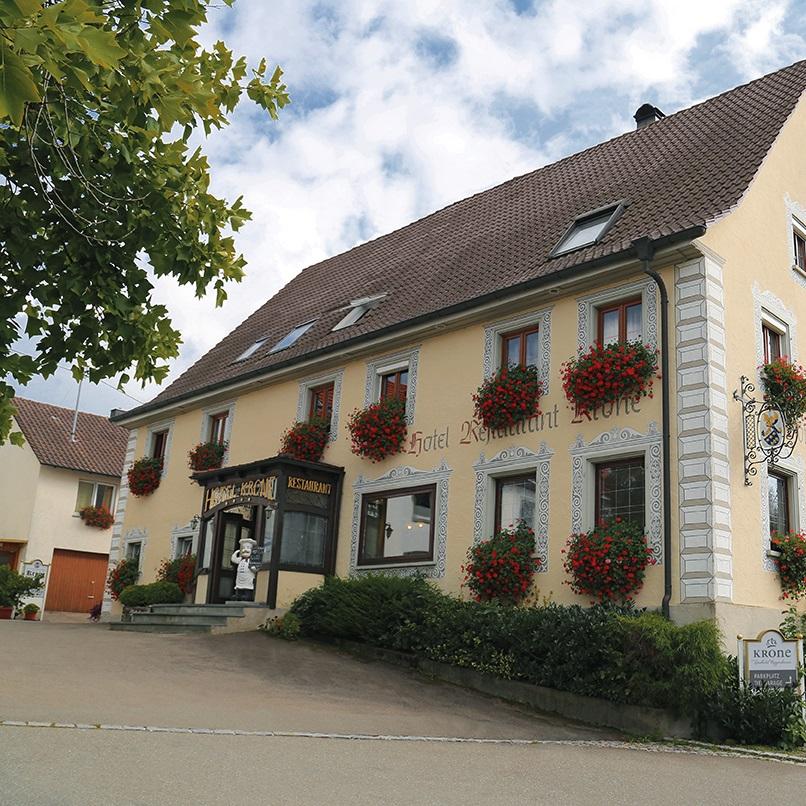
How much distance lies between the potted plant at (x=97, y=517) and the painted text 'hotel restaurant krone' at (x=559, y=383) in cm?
1141

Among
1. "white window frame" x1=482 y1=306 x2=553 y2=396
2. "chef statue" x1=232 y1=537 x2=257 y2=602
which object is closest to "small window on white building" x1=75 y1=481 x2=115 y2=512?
"chef statue" x1=232 y1=537 x2=257 y2=602

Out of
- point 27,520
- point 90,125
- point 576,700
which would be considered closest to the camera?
point 90,125

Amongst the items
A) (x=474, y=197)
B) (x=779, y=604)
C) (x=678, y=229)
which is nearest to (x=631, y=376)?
(x=678, y=229)

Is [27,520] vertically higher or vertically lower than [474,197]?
lower

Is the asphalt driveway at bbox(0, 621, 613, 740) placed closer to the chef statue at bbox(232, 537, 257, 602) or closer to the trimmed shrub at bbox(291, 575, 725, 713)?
the trimmed shrub at bbox(291, 575, 725, 713)

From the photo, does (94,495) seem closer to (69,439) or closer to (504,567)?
(69,439)

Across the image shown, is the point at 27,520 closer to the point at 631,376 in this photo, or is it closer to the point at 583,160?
the point at 583,160

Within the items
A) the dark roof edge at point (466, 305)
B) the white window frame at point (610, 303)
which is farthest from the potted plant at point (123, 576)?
the white window frame at point (610, 303)

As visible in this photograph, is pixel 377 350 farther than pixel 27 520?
No

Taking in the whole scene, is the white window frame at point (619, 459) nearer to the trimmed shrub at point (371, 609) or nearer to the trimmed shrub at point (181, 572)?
the trimmed shrub at point (371, 609)

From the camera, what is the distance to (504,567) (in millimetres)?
15055

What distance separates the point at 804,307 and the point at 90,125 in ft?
42.3

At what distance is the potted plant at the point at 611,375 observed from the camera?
14.3 metres

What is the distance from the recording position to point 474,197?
2450 cm
